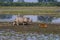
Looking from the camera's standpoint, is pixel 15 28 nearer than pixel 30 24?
Yes

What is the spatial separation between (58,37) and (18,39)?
0.86 meters

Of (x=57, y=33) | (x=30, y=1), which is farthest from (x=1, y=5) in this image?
(x=57, y=33)

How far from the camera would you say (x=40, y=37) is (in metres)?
6.02

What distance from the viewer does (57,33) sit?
21.5 feet

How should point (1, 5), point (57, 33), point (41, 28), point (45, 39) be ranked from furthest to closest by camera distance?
point (1, 5)
point (41, 28)
point (57, 33)
point (45, 39)

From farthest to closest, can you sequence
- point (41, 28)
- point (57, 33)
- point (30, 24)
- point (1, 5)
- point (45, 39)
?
point (1, 5) → point (30, 24) → point (41, 28) → point (57, 33) → point (45, 39)

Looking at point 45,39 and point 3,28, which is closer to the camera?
point 45,39

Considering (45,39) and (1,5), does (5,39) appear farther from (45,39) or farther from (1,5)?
(1,5)

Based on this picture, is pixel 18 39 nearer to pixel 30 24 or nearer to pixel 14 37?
pixel 14 37

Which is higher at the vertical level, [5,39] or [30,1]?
[5,39]

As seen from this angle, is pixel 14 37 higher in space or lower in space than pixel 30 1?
higher

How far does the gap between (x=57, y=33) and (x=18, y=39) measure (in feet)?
3.72

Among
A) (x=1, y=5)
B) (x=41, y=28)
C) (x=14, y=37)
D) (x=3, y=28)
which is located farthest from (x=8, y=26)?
(x=1, y=5)

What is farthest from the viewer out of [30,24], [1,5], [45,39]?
[1,5]
